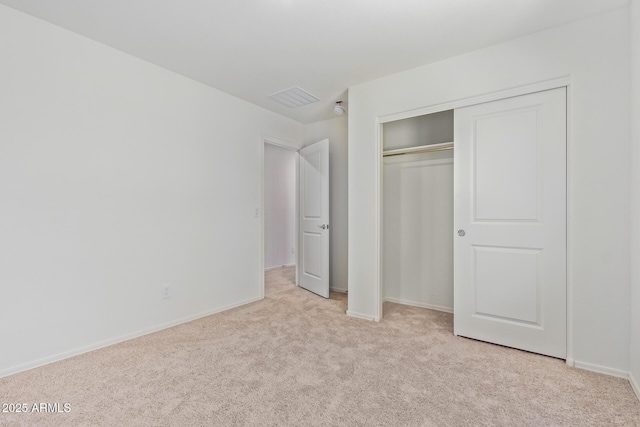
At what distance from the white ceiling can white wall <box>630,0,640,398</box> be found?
0.97ft

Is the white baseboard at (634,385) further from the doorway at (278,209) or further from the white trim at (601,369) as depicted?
the doorway at (278,209)

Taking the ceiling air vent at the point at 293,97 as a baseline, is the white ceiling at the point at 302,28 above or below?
above

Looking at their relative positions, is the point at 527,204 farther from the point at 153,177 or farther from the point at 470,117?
the point at 153,177

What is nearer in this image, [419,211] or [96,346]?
[96,346]

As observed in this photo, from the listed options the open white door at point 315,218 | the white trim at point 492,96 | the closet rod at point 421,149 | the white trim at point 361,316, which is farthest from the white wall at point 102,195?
the white trim at point 492,96

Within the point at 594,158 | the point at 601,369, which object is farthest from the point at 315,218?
the point at 601,369

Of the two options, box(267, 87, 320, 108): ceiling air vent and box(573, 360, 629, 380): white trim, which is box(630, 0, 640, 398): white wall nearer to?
box(573, 360, 629, 380): white trim

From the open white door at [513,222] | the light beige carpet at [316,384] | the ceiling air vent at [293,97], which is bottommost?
the light beige carpet at [316,384]

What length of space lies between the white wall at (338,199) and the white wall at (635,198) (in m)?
2.75

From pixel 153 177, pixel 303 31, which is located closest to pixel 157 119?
pixel 153 177

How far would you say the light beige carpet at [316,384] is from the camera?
1585mm

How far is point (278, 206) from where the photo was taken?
6066mm

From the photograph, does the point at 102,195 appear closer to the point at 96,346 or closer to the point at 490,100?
the point at 96,346

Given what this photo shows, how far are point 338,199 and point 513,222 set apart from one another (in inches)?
88.6
